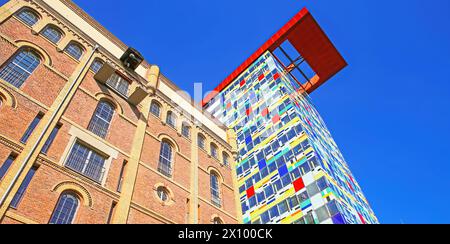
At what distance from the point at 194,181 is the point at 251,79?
35.5 metres

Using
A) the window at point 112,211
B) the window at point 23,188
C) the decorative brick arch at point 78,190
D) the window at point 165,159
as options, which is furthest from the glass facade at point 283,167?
the window at point 23,188

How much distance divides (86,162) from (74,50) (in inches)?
300

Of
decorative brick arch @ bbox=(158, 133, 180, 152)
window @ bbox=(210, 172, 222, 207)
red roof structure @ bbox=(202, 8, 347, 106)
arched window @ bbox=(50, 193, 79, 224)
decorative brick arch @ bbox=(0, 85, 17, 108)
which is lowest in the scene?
arched window @ bbox=(50, 193, 79, 224)

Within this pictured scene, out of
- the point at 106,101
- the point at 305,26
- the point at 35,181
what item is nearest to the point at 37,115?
the point at 35,181

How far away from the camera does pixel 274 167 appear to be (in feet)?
115

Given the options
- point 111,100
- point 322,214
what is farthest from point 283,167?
point 111,100

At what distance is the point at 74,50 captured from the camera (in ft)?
57.5

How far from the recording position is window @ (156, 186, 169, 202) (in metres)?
15.2

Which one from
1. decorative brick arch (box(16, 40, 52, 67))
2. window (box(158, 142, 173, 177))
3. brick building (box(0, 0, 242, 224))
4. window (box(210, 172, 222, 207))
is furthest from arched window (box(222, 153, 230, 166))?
decorative brick arch (box(16, 40, 52, 67))

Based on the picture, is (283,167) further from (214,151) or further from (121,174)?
(121,174)

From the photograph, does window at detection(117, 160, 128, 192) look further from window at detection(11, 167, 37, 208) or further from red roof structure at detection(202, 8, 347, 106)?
red roof structure at detection(202, 8, 347, 106)

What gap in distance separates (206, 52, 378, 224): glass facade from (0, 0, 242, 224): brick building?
1039 centimetres

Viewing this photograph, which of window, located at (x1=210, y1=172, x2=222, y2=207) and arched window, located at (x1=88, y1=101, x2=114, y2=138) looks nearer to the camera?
arched window, located at (x1=88, y1=101, x2=114, y2=138)
